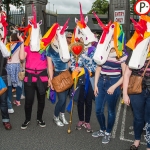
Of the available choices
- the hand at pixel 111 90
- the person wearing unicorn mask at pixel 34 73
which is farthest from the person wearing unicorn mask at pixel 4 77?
the hand at pixel 111 90

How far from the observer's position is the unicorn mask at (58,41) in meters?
3.89

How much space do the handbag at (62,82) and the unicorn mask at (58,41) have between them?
0.38m

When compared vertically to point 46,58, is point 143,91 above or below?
below

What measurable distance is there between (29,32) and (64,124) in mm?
1838

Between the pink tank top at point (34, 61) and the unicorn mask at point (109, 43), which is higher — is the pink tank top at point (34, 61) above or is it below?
below

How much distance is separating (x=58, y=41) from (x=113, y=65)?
40.0 inches

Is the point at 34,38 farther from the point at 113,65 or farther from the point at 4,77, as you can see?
the point at 113,65

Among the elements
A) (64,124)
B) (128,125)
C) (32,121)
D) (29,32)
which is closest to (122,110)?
(128,125)

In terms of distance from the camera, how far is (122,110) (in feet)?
18.8

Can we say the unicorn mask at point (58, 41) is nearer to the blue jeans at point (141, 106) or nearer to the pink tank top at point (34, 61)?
the pink tank top at point (34, 61)

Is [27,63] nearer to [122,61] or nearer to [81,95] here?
[81,95]

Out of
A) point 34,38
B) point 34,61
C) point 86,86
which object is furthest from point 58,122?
point 34,38

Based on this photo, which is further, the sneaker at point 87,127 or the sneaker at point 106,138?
the sneaker at point 87,127

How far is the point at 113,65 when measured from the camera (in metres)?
3.56
